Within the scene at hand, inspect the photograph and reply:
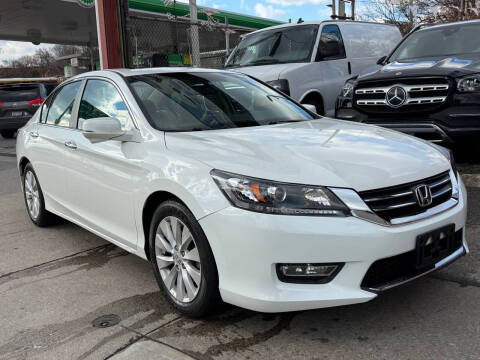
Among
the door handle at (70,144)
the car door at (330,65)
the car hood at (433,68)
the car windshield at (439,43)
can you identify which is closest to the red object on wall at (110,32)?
the car door at (330,65)

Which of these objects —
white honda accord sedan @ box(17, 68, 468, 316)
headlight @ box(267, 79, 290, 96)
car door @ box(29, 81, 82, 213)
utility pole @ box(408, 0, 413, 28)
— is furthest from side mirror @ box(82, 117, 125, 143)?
utility pole @ box(408, 0, 413, 28)

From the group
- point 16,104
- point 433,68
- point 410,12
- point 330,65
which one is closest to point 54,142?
point 433,68

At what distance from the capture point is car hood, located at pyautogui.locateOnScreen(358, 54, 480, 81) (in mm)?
5379

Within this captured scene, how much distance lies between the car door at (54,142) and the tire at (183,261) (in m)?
1.61

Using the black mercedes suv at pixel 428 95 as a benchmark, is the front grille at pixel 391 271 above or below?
below

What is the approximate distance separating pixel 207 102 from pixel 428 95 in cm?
281

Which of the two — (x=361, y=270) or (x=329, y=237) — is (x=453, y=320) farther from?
(x=329, y=237)

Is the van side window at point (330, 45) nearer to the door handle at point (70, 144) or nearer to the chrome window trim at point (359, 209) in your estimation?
the door handle at point (70, 144)

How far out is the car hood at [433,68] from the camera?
17.6ft

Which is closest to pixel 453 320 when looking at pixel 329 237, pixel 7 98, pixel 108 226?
pixel 329 237

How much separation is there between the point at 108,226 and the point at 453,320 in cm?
237

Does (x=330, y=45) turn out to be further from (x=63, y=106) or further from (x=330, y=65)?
(x=63, y=106)

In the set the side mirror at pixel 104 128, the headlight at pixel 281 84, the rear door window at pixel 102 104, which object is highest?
the headlight at pixel 281 84

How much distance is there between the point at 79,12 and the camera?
21.3 m
